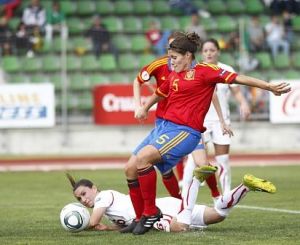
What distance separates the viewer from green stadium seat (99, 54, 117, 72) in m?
25.9

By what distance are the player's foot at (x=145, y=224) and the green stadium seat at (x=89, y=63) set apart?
52.0 feet

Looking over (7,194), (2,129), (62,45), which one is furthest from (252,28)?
(7,194)

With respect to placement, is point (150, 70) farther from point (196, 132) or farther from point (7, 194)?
point (7, 194)

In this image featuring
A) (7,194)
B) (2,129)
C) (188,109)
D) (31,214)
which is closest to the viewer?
(188,109)

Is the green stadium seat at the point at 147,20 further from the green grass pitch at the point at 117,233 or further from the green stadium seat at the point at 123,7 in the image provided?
the green grass pitch at the point at 117,233

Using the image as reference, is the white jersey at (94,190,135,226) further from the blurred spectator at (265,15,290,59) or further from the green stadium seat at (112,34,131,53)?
the blurred spectator at (265,15,290,59)

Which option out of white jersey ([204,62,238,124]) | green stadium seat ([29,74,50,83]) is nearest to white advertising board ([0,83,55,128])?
green stadium seat ([29,74,50,83])

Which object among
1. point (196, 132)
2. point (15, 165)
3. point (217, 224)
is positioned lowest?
point (15, 165)

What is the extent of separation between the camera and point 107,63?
85.7 feet

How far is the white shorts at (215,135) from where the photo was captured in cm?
1409

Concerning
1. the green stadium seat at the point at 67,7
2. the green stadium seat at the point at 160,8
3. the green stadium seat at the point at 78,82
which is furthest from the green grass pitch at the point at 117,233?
the green stadium seat at the point at 160,8

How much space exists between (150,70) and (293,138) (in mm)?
13979

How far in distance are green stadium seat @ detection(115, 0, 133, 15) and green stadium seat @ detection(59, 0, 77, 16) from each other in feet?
4.18

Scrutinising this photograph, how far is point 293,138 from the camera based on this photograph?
25.4m
